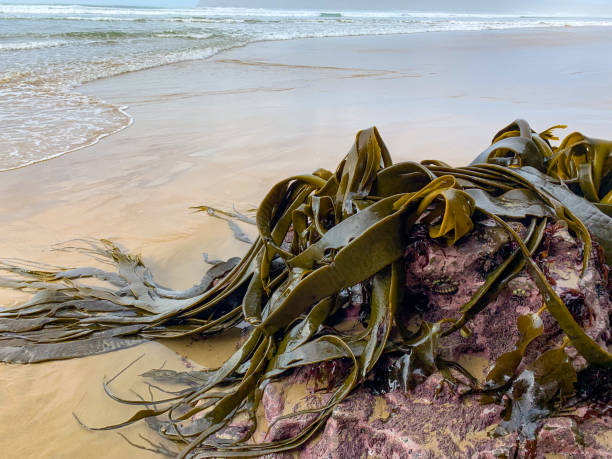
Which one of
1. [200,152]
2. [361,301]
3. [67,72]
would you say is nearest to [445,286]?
[361,301]

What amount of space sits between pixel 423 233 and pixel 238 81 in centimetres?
613

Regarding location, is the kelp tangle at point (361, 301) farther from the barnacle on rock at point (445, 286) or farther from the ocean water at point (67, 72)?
the ocean water at point (67, 72)

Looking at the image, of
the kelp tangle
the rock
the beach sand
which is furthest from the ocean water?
the rock

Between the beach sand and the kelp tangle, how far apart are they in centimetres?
14

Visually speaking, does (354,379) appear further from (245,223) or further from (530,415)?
(245,223)

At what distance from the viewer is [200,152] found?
3.62 meters

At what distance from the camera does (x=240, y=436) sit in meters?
1.16

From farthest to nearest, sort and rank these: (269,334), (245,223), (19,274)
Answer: (245,223) < (19,274) < (269,334)

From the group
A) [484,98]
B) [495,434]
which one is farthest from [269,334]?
[484,98]

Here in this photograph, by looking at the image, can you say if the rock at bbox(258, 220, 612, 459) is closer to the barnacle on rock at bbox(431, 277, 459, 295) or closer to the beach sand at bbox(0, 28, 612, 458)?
the barnacle on rock at bbox(431, 277, 459, 295)

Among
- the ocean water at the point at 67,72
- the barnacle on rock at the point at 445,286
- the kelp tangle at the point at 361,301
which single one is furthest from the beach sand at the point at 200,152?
the barnacle on rock at the point at 445,286

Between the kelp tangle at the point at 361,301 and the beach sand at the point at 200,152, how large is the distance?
0.45 ft

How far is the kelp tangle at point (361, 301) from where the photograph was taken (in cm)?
105

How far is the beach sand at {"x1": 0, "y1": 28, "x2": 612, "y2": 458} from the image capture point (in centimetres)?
142
